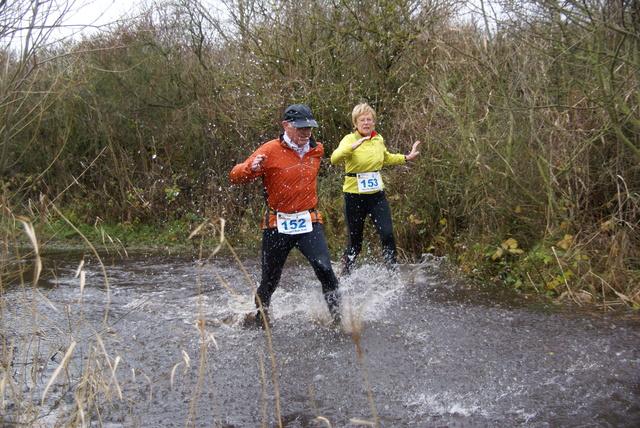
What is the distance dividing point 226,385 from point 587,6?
14.7 ft

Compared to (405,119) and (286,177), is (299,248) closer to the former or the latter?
(286,177)

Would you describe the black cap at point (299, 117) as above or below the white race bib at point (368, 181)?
above

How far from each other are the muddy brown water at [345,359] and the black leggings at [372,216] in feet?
1.56

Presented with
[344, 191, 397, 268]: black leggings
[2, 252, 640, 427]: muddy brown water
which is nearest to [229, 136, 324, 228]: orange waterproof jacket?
[2, 252, 640, 427]: muddy brown water

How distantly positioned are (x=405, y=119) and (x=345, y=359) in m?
5.32

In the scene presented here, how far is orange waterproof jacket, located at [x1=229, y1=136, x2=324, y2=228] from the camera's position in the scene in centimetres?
519

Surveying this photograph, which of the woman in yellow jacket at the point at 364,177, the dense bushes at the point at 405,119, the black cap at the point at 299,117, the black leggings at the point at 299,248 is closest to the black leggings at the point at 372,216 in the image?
the woman in yellow jacket at the point at 364,177

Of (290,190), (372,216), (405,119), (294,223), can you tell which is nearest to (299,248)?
(294,223)

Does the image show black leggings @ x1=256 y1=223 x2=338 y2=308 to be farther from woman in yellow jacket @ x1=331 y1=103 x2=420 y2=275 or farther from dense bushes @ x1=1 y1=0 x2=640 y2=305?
dense bushes @ x1=1 y1=0 x2=640 y2=305

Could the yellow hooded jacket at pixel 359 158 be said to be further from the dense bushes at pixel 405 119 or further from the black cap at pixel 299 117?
the black cap at pixel 299 117

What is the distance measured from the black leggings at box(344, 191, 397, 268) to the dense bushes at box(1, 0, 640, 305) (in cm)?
116

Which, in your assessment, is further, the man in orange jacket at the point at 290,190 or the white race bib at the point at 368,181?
the white race bib at the point at 368,181

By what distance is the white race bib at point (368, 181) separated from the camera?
22.8 feet

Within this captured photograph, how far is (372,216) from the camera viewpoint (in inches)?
282
